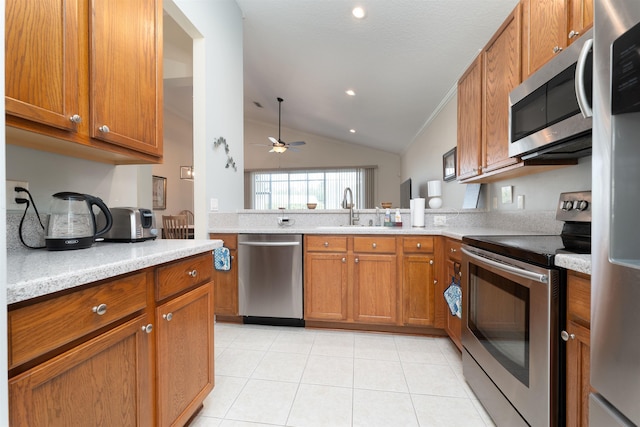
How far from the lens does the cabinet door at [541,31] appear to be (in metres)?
1.36

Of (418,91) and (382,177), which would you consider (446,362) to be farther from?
(382,177)

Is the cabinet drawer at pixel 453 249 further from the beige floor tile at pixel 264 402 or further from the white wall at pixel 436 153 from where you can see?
the white wall at pixel 436 153

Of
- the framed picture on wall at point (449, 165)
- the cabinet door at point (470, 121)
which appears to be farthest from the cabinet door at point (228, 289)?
the framed picture on wall at point (449, 165)

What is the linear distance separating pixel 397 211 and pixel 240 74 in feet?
7.49

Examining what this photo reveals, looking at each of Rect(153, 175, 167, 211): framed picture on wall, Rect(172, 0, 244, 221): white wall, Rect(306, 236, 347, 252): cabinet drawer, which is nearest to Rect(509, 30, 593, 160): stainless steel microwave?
Rect(306, 236, 347, 252): cabinet drawer

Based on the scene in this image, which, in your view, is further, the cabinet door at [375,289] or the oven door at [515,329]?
the cabinet door at [375,289]

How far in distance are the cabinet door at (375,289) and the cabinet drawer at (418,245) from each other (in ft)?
0.42

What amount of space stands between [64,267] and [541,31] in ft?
7.46

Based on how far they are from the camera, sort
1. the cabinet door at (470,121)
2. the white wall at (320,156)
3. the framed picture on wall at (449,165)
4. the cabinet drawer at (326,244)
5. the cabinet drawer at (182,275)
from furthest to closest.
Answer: the white wall at (320,156)
the framed picture on wall at (449,165)
the cabinet drawer at (326,244)
the cabinet door at (470,121)
the cabinet drawer at (182,275)

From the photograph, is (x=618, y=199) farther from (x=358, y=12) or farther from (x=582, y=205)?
(x=358, y=12)

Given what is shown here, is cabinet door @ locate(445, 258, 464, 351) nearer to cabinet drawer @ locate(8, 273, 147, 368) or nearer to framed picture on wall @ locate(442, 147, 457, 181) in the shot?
cabinet drawer @ locate(8, 273, 147, 368)

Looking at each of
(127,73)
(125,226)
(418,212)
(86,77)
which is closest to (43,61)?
(86,77)

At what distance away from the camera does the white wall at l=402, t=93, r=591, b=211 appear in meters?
1.68

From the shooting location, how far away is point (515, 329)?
1.21m
